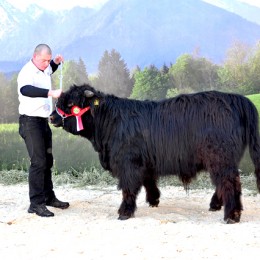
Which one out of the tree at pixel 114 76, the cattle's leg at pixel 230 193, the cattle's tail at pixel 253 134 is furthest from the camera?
the tree at pixel 114 76

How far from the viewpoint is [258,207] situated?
22.4 ft

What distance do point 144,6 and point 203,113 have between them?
18.9 ft

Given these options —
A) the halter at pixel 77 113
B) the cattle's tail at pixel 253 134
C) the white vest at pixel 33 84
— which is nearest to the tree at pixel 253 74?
the cattle's tail at pixel 253 134

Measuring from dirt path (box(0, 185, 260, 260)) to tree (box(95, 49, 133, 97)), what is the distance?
11.8 ft

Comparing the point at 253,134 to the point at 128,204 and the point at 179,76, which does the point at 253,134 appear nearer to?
the point at 128,204

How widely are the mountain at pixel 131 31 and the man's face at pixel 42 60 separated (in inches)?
178

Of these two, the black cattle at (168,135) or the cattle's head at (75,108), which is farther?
the cattle's head at (75,108)

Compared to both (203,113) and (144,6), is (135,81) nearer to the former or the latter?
(144,6)

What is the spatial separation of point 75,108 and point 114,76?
457cm

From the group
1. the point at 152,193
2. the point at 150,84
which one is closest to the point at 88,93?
the point at 152,193

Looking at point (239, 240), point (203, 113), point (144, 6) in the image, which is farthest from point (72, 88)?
point (144, 6)

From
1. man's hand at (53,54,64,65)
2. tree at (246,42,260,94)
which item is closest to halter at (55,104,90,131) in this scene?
man's hand at (53,54,64,65)

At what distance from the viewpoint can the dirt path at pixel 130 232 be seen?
4.70m

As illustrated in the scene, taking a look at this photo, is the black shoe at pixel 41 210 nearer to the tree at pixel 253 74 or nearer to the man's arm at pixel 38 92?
the man's arm at pixel 38 92
